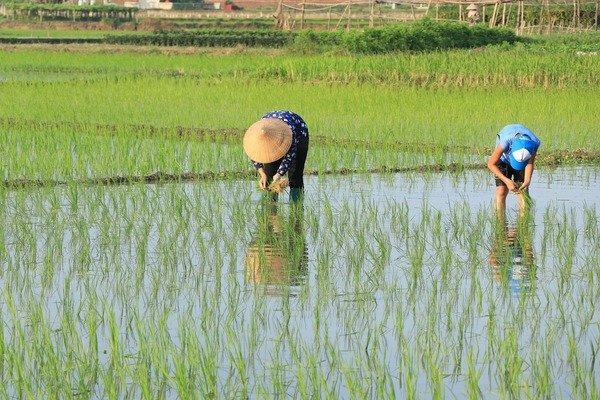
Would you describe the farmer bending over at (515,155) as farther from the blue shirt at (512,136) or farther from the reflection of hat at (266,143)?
the reflection of hat at (266,143)

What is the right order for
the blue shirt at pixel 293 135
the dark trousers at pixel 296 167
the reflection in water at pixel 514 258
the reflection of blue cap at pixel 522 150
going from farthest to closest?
1. the dark trousers at pixel 296 167
2. the blue shirt at pixel 293 135
3. the reflection of blue cap at pixel 522 150
4. the reflection in water at pixel 514 258

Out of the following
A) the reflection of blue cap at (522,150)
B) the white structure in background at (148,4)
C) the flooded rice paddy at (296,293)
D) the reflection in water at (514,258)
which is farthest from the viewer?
the white structure in background at (148,4)

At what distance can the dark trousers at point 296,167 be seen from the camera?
6461 mm

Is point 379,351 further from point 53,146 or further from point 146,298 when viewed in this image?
point 53,146

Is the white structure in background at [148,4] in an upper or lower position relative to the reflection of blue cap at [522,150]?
lower

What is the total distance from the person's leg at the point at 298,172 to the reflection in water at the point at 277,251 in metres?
0.13

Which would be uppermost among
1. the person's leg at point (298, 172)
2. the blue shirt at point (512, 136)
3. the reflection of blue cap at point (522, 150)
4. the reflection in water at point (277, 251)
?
the blue shirt at point (512, 136)

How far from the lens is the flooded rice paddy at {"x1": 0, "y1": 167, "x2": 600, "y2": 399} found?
11.6ft

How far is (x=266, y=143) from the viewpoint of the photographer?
6.15 meters

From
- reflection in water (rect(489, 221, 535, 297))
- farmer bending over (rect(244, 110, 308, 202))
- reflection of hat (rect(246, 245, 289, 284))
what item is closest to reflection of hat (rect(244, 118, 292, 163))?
farmer bending over (rect(244, 110, 308, 202))

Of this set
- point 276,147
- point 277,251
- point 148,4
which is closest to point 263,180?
point 276,147

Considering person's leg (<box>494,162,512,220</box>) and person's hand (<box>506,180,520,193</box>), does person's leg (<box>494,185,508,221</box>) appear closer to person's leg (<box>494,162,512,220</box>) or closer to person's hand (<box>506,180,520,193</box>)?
person's leg (<box>494,162,512,220</box>)

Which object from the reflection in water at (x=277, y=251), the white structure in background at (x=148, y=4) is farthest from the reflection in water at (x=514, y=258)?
the white structure in background at (x=148, y=4)

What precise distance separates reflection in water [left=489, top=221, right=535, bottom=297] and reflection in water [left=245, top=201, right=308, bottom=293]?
79 cm
